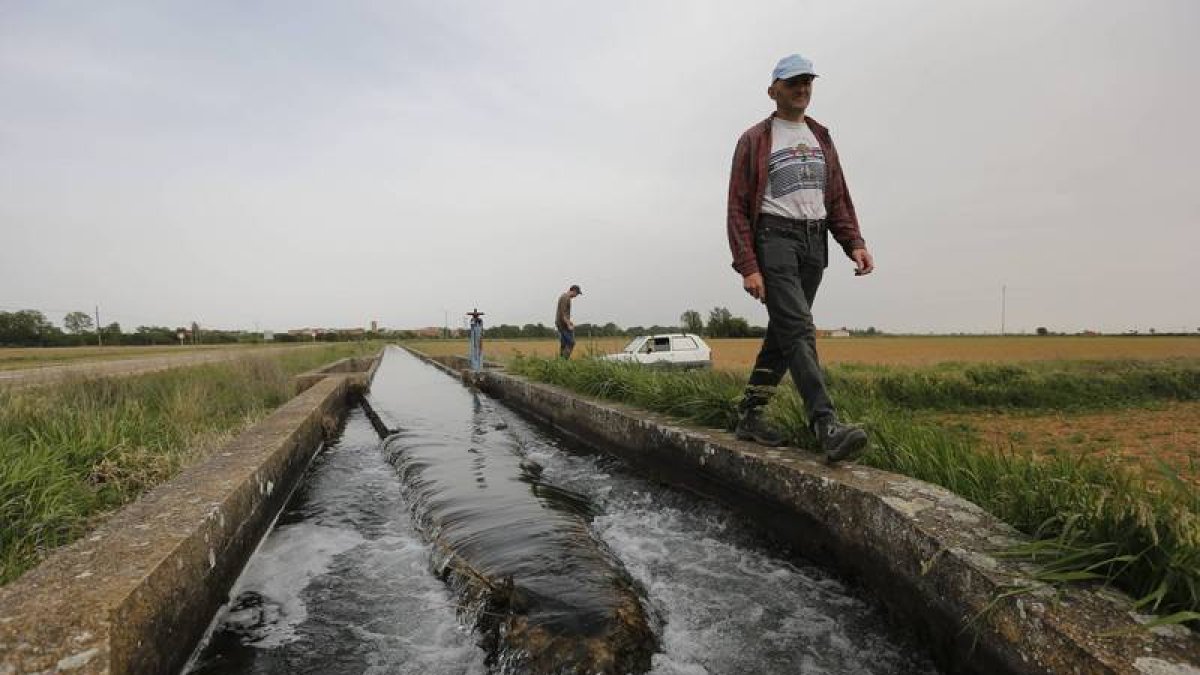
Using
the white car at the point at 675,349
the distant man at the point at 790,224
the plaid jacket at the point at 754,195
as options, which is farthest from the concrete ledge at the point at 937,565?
the white car at the point at 675,349

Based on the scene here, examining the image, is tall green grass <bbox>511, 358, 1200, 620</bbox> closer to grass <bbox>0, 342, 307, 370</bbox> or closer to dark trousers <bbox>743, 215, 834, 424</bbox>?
dark trousers <bbox>743, 215, 834, 424</bbox>

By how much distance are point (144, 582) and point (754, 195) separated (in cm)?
321

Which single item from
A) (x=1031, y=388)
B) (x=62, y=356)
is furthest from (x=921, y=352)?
(x=62, y=356)

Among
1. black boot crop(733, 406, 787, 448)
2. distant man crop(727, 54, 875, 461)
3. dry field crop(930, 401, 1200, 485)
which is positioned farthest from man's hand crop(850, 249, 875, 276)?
dry field crop(930, 401, 1200, 485)

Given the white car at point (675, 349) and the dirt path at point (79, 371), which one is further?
the white car at point (675, 349)

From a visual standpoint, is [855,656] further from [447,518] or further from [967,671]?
[447,518]

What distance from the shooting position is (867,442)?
3.14m

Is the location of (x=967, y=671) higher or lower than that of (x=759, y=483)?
lower

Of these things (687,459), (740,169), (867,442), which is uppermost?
(740,169)

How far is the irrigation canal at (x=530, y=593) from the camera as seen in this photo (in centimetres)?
207

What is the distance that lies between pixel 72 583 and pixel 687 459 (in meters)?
3.29

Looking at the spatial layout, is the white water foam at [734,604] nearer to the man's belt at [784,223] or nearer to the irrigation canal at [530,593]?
the irrigation canal at [530,593]

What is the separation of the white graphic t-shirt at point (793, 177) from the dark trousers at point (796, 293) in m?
0.07

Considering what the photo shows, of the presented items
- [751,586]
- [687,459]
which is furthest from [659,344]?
[751,586]
